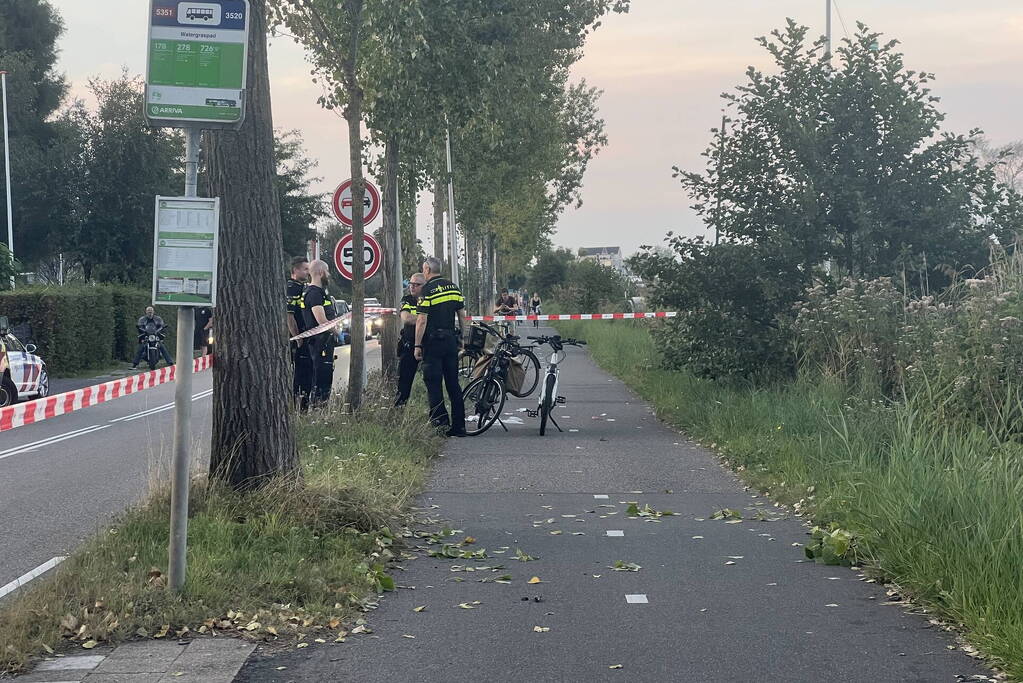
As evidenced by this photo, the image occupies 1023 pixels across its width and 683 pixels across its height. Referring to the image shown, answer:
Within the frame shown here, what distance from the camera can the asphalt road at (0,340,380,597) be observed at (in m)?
8.77

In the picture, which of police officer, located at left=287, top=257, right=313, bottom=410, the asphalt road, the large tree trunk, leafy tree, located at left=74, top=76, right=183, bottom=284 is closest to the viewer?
the large tree trunk

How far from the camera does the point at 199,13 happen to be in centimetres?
641

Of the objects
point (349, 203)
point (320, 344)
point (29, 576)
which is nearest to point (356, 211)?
point (320, 344)

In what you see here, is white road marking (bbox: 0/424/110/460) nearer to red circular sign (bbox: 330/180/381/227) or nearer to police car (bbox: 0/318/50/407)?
police car (bbox: 0/318/50/407)

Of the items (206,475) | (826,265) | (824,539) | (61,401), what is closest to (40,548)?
(206,475)

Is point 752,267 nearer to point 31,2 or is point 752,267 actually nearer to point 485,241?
point 485,241

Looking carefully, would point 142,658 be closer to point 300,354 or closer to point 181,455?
point 181,455

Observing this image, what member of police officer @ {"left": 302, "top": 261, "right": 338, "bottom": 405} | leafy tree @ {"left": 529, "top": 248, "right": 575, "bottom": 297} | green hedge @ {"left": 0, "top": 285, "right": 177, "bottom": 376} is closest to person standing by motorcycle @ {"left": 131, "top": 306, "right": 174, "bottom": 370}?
green hedge @ {"left": 0, "top": 285, "right": 177, "bottom": 376}

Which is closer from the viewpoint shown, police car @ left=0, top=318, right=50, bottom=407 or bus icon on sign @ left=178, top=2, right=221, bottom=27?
bus icon on sign @ left=178, top=2, right=221, bottom=27

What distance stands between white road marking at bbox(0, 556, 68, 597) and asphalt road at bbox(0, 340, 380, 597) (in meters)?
0.06

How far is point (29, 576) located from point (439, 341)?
24.7ft

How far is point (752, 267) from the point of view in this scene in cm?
1662

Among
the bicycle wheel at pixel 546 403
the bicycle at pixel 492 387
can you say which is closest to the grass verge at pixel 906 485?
the bicycle wheel at pixel 546 403

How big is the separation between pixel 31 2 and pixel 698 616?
64.1 m
